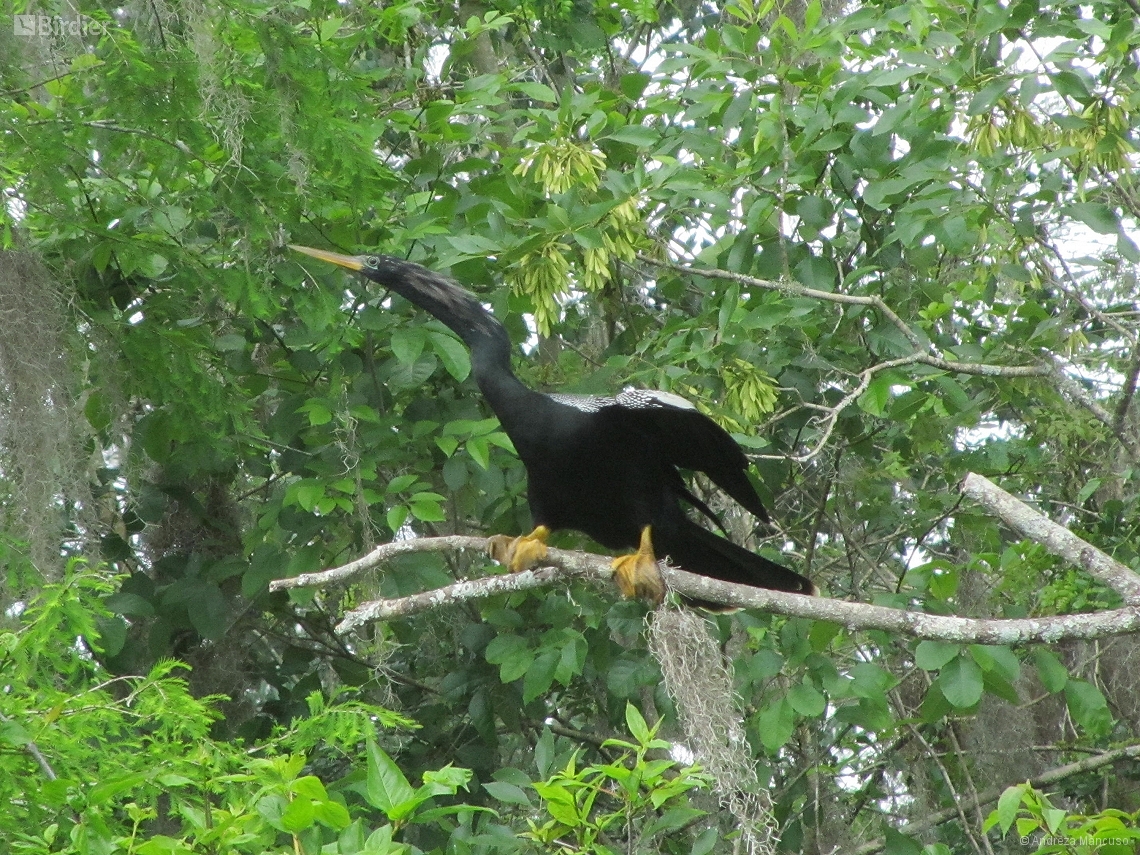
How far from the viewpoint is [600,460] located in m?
3.25

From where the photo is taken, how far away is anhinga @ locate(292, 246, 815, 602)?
3.19 metres

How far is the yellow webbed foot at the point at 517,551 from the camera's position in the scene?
3.16 m

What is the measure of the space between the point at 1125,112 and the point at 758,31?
0.96m

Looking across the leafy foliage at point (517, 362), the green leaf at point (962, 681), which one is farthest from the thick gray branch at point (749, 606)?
the leafy foliage at point (517, 362)

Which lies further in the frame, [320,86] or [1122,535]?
[1122,535]

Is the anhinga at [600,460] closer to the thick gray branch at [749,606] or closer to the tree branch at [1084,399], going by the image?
the thick gray branch at [749,606]

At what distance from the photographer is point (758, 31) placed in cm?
326

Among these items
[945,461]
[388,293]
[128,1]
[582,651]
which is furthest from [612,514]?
[128,1]

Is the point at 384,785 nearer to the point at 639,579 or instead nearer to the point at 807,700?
the point at 639,579

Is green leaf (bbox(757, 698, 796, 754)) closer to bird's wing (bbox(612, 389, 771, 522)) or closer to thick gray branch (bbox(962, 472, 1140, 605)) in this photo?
bird's wing (bbox(612, 389, 771, 522))

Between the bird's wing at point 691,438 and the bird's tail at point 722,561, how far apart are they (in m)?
0.14

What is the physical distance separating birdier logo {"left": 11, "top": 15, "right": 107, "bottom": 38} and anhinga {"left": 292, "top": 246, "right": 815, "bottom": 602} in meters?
0.81

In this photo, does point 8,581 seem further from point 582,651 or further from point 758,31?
point 758,31

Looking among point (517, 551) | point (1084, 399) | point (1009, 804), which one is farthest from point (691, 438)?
point (1009, 804)
